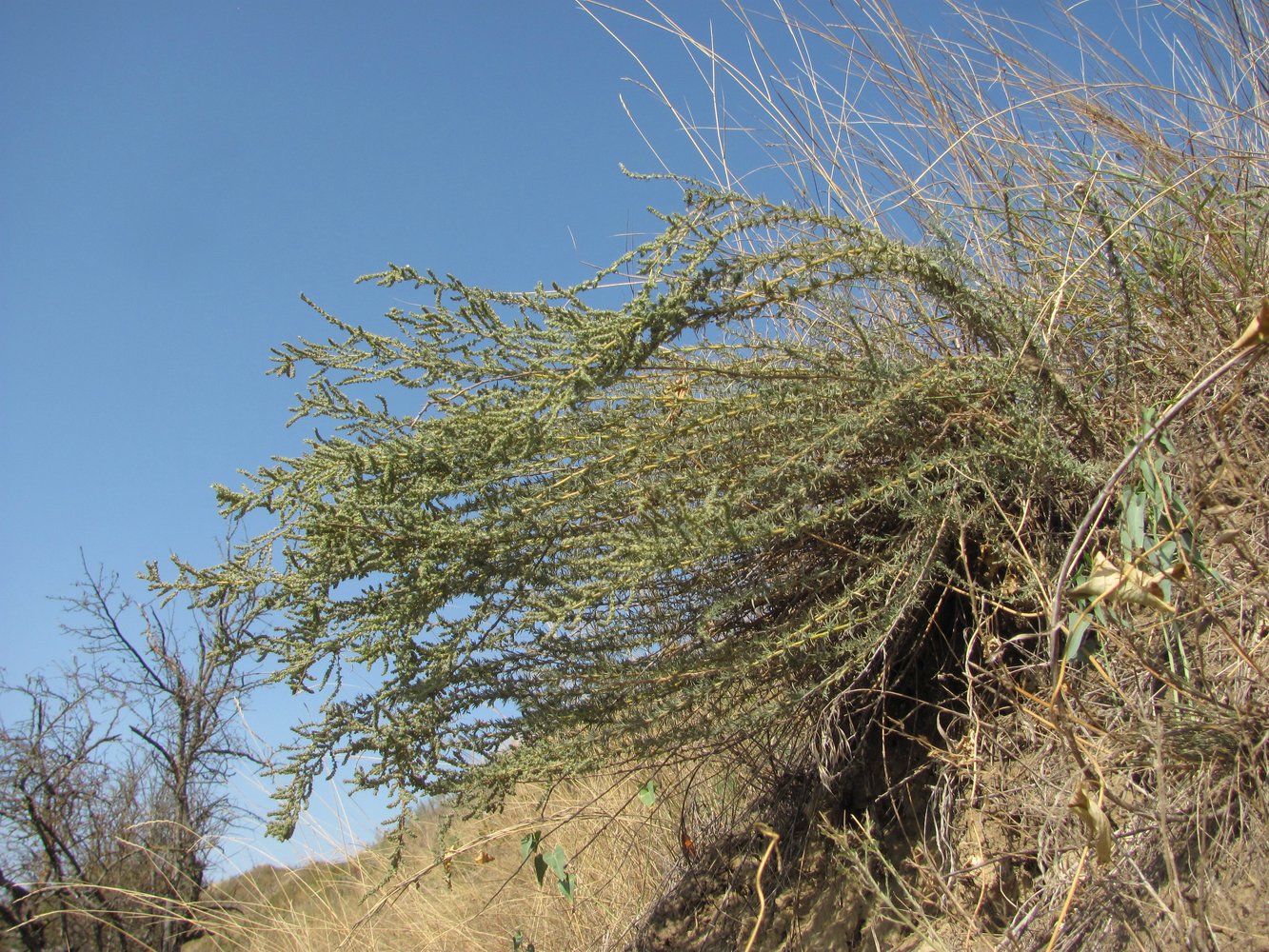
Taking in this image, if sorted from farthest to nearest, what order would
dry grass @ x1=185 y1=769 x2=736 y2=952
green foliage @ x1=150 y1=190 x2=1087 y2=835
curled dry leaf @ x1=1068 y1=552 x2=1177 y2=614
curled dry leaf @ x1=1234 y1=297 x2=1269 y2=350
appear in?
dry grass @ x1=185 y1=769 x2=736 y2=952 < green foliage @ x1=150 y1=190 x2=1087 y2=835 < curled dry leaf @ x1=1068 y1=552 x2=1177 y2=614 < curled dry leaf @ x1=1234 y1=297 x2=1269 y2=350

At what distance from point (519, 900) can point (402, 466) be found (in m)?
2.09

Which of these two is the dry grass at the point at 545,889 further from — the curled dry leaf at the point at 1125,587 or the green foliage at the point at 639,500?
the curled dry leaf at the point at 1125,587

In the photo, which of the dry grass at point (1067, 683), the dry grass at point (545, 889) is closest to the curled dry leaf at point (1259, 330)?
the dry grass at point (1067, 683)

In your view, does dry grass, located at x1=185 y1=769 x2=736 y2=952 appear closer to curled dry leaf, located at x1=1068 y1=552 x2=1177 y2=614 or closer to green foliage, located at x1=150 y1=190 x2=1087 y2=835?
green foliage, located at x1=150 y1=190 x2=1087 y2=835

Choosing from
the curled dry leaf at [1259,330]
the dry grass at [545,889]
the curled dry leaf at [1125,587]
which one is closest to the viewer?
the curled dry leaf at [1259,330]

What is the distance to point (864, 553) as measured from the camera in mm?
2156

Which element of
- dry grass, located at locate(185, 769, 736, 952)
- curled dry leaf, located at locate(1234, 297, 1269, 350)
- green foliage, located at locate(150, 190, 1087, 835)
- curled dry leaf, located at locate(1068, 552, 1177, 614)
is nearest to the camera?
curled dry leaf, located at locate(1234, 297, 1269, 350)

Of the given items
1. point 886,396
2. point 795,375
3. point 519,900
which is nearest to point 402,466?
point 795,375

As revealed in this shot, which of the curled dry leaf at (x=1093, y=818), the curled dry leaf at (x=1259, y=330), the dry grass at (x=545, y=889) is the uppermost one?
the curled dry leaf at (x=1259, y=330)

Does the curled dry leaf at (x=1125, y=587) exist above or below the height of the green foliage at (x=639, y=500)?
below

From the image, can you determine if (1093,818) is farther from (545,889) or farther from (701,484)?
(545,889)

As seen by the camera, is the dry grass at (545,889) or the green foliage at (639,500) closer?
the green foliage at (639,500)

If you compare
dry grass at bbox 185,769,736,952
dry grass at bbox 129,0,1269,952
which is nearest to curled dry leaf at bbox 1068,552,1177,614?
dry grass at bbox 129,0,1269,952

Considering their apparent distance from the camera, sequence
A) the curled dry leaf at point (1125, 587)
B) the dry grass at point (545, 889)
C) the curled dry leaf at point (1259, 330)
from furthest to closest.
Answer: the dry grass at point (545, 889) → the curled dry leaf at point (1125, 587) → the curled dry leaf at point (1259, 330)
